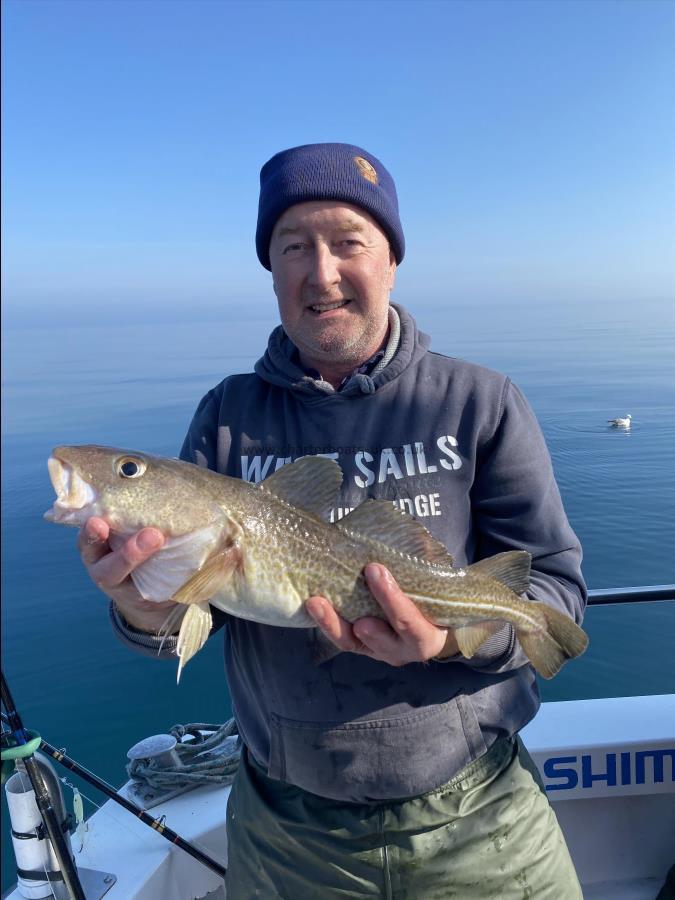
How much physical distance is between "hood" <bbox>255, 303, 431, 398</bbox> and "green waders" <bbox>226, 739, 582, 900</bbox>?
1.45 meters

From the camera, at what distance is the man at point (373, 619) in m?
2.15

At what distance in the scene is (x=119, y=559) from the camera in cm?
197

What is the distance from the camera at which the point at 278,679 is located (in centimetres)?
224

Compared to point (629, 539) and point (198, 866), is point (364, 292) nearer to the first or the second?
point (198, 866)

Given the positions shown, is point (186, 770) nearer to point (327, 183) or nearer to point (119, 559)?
point (119, 559)

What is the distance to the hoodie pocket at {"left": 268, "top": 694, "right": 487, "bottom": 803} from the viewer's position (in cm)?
212

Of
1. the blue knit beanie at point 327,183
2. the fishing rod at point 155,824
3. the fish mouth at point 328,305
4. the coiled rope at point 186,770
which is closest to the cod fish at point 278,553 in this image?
the fish mouth at point 328,305

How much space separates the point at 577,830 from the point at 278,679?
2.55 meters

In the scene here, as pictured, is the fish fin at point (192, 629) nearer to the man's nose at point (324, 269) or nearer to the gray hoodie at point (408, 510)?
the gray hoodie at point (408, 510)

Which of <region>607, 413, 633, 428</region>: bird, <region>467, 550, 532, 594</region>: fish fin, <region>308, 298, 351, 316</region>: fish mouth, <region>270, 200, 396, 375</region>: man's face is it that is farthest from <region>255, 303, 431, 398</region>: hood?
<region>607, 413, 633, 428</region>: bird

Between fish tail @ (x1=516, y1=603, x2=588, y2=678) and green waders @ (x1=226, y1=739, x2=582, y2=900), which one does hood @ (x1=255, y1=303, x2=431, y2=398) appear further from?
green waders @ (x1=226, y1=739, x2=582, y2=900)

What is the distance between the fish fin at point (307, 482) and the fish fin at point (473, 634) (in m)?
0.63

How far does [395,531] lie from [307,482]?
0.36 metres

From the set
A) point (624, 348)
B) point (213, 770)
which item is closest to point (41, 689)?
point (213, 770)
